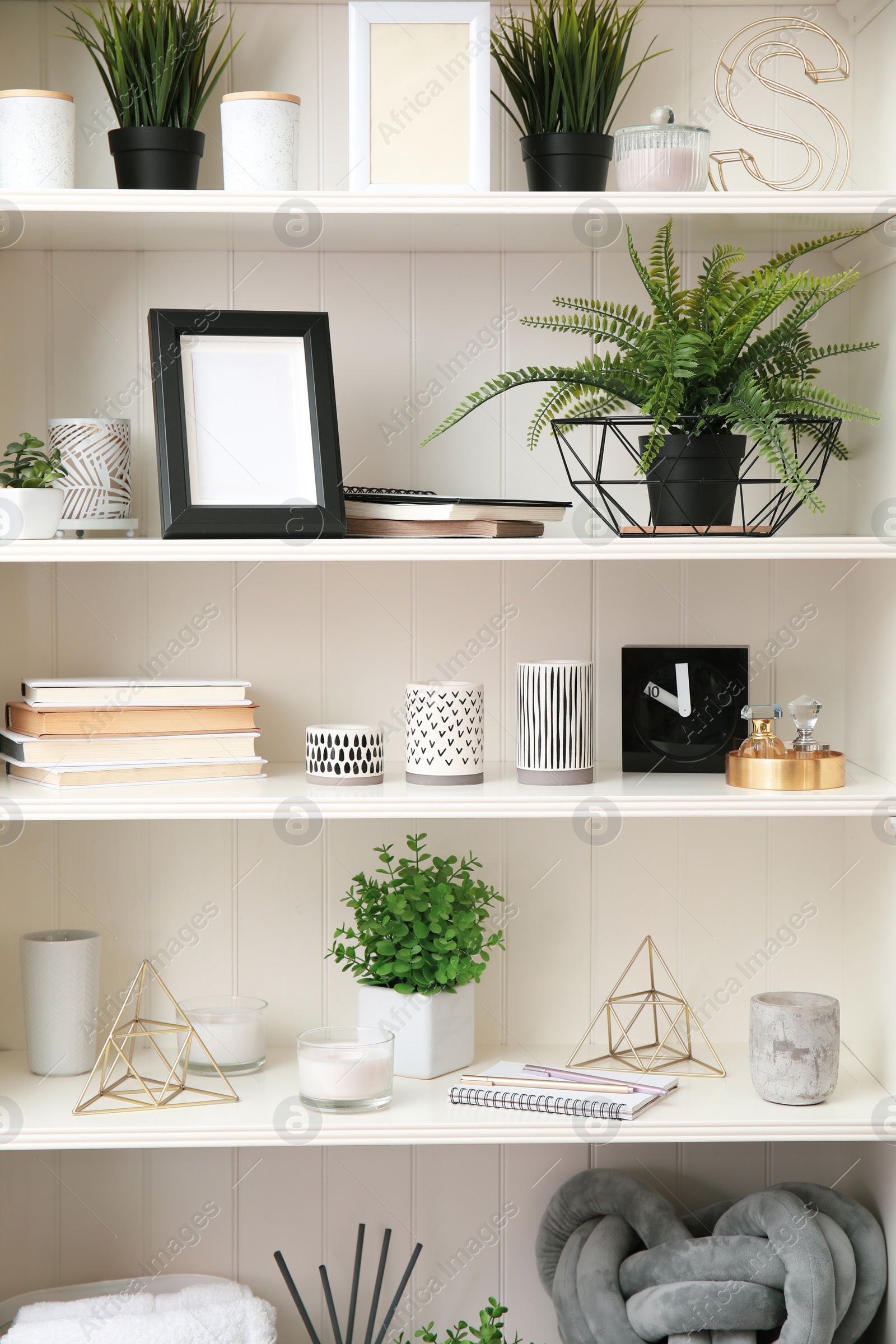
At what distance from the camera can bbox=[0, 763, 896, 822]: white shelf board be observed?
135 centimetres

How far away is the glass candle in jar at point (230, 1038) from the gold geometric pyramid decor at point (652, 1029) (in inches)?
15.4

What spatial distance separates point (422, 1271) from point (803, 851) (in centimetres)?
76

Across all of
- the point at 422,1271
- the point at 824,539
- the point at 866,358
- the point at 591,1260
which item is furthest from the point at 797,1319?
the point at 866,358

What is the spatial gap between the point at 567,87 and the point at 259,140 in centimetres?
36

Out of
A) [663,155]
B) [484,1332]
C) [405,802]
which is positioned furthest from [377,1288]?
[663,155]

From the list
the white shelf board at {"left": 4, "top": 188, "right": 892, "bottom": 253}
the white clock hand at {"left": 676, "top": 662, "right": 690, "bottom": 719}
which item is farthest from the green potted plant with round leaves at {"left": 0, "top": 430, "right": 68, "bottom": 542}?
the white clock hand at {"left": 676, "top": 662, "right": 690, "bottom": 719}

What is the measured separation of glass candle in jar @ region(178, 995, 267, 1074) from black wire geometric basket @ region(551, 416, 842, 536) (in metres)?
0.75

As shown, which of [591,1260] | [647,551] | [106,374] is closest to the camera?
[647,551]

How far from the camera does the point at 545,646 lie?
1621 millimetres

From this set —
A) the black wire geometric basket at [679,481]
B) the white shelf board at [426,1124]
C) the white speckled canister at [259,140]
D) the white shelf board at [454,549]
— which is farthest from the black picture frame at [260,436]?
the white shelf board at [426,1124]

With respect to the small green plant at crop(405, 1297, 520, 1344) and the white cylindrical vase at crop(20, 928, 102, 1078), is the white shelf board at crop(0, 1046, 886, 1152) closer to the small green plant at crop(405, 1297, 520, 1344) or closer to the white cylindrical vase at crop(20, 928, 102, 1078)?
the white cylindrical vase at crop(20, 928, 102, 1078)

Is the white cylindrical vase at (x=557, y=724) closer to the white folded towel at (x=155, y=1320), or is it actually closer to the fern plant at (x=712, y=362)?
the fern plant at (x=712, y=362)

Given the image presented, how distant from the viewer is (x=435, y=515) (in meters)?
1.38

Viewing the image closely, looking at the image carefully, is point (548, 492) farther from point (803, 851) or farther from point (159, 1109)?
point (159, 1109)
